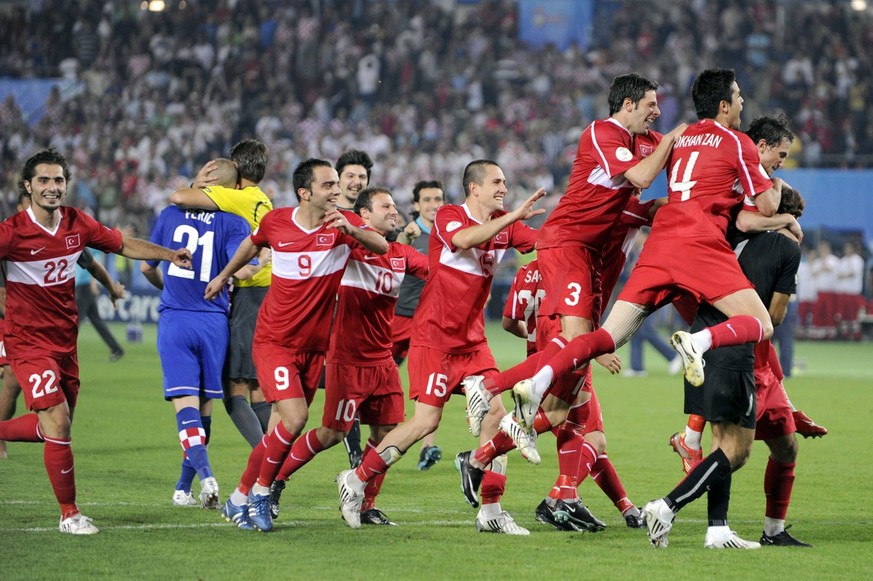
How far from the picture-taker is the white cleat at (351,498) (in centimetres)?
716

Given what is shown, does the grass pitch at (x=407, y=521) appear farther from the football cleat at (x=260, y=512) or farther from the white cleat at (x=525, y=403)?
→ the white cleat at (x=525, y=403)

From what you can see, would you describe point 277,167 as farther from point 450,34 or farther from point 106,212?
point 450,34

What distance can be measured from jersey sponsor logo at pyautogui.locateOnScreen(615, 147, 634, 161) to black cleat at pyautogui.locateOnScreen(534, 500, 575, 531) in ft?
7.08

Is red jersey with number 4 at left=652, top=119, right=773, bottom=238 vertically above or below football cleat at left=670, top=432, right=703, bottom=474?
above

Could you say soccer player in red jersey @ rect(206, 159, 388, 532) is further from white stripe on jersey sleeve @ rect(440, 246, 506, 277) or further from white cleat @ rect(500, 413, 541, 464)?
white cleat @ rect(500, 413, 541, 464)

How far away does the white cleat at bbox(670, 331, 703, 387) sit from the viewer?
623cm

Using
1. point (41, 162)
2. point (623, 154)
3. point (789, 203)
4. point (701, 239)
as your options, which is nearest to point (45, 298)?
point (41, 162)

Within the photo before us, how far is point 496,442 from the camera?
709cm

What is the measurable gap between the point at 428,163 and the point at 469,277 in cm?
2072

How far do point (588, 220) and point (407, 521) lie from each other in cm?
219

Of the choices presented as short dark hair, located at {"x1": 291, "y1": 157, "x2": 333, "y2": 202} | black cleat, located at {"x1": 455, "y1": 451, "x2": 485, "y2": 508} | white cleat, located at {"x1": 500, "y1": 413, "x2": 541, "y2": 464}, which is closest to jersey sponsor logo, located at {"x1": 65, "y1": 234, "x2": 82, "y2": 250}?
short dark hair, located at {"x1": 291, "y1": 157, "x2": 333, "y2": 202}

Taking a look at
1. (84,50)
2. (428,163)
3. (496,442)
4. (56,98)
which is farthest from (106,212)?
(496,442)

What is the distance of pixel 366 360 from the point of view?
7.55m

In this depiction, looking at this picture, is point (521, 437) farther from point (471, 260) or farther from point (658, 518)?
point (471, 260)
